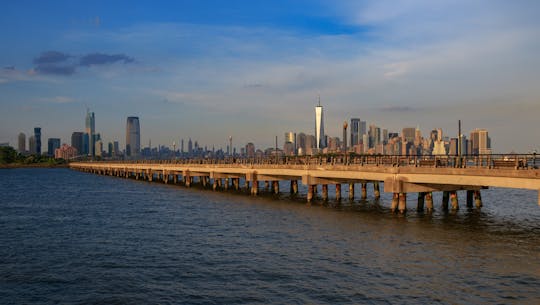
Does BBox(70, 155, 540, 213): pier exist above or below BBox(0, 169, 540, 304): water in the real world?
Result: above

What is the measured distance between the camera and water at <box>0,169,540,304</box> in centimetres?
2134

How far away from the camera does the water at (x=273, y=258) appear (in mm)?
21344

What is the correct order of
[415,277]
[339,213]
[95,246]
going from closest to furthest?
[415,277] → [95,246] → [339,213]

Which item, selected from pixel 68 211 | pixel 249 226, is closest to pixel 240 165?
pixel 68 211

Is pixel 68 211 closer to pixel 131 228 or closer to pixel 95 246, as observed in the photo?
pixel 131 228

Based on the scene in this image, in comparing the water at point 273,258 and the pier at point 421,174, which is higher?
the pier at point 421,174

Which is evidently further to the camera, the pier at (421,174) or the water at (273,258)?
the pier at (421,174)

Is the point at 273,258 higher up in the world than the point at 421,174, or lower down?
lower down

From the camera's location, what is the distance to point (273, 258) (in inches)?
1103

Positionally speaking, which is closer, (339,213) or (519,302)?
(519,302)

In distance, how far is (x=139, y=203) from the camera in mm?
63250

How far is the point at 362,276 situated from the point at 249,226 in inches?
699

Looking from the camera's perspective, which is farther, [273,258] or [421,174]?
[421,174]

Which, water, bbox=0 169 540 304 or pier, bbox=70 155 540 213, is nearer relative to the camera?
water, bbox=0 169 540 304
